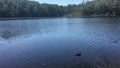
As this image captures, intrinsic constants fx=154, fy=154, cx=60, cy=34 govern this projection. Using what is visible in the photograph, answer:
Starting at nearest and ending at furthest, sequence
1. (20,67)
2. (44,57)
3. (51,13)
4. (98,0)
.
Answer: (20,67)
(44,57)
(98,0)
(51,13)

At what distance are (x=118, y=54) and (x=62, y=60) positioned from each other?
5.60 metres

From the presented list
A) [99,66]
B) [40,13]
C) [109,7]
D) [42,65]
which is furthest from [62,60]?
[40,13]

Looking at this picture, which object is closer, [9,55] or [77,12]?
[9,55]

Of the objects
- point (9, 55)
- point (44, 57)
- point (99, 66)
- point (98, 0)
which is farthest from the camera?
point (98, 0)

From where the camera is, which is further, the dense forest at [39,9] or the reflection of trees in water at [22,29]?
the dense forest at [39,9]

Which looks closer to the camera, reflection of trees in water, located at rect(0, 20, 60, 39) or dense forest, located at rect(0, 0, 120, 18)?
reflection of trees in water, located at rect(0, 20, 60, 39)

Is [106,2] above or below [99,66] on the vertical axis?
above

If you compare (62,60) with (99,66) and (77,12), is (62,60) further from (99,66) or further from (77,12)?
(77,12)

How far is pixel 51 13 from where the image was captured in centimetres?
12875

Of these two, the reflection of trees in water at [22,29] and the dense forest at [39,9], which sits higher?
the dense forest at [39,9]

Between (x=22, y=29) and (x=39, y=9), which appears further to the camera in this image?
(x=39, y=9)

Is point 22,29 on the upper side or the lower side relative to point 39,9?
lower

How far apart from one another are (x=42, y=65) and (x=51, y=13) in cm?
11818

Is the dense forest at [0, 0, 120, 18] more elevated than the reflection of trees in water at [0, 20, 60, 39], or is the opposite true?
the dense forest at [0, 0, 120, 18]
